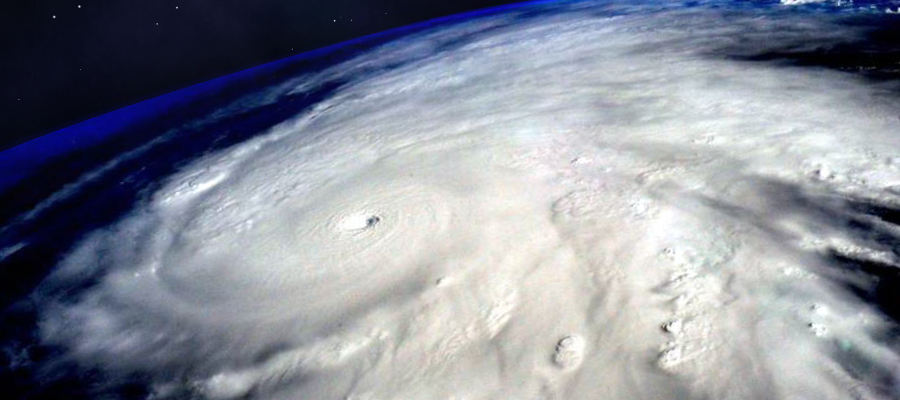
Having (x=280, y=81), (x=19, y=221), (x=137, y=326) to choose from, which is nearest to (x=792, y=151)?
(x=137, y=326)

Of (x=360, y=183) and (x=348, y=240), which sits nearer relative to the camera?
(x=348, y=240)

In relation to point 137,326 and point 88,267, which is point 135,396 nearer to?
point 137,326

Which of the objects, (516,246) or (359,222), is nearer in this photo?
(516,246)

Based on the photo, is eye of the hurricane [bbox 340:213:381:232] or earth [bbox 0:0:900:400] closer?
earth [bbox 0:0:900:400]

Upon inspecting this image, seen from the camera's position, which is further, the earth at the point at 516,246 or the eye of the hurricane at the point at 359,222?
the eye of the hurricane at the point at 359,222
